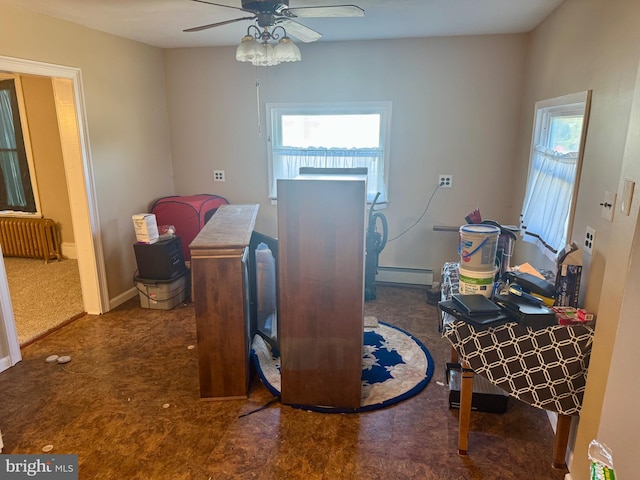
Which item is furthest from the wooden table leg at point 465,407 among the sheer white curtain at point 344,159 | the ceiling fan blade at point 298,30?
the sheer white curtain at point 344,159

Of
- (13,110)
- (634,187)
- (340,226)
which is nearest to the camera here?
(634,187)

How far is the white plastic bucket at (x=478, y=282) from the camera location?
7.04 ft

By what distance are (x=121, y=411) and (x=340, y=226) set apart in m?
1.66

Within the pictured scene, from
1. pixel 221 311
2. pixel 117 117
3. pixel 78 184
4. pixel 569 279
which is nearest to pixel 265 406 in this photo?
pixel 221 311

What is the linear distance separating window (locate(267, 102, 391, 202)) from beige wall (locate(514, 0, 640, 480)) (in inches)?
70.5

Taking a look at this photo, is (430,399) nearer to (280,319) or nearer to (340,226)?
(280,319)

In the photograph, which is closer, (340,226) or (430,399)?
(340,226)

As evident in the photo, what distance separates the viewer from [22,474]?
1.98 metres

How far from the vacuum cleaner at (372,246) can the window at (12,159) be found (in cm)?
424

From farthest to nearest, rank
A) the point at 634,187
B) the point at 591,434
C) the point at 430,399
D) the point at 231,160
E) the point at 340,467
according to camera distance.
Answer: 1. the point at 231,160
2. the point at 430,399
3. the point at 340,467
4. the point at 591,434
5. the point at 634,187

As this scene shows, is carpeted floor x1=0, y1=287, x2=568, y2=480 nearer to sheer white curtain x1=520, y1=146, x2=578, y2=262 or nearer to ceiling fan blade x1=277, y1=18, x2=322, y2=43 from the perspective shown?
sheer white curtain x1=520, y1=146, x2=578, y2=262

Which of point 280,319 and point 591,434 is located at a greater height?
point 280,319

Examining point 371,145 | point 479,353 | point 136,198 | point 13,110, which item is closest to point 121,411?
point 479,353

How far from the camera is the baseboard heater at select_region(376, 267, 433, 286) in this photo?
430cm
